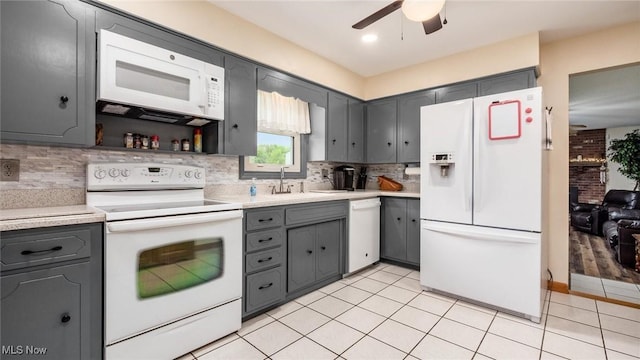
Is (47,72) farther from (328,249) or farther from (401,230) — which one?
(401,230)

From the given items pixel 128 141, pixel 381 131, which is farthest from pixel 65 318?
pixel 381 131

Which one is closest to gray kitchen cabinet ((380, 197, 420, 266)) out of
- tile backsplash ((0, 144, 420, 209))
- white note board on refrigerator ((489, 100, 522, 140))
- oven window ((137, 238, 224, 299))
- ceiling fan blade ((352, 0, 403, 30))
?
white note board on refrigerator ((489, 100, 522, 140))

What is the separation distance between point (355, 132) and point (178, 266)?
114 inches

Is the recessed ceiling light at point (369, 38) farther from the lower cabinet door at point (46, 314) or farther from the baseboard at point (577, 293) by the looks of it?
the baseboard at point (577, 293)

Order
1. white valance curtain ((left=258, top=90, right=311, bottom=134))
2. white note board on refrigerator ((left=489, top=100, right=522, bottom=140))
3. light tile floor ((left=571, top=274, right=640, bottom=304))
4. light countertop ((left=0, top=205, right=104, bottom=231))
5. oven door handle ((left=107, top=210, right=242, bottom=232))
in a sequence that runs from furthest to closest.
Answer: white valance curtain ((left=258, top=90, right=311, bottom=134)), light tile floor ((left=571, top=274, right=640, bottom=304)), white note board on refrigerator ((left=489, top=100, right=522, bottom=140)), oven door handle ((left=107, top=210, right=242, bottom=232)), light countertop ((left=0, top=205, right=104, bottom=231))

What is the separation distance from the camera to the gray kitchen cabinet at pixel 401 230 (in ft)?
11.2

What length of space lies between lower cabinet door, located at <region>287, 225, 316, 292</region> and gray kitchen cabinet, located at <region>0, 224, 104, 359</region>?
4.57 feet

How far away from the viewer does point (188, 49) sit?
2232 mm

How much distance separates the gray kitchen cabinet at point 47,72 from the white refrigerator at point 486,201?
9.01 feet

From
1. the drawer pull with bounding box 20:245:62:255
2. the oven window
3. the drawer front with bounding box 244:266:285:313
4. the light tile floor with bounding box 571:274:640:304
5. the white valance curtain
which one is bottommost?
the light tile floor with bounding box 571:274:640:304

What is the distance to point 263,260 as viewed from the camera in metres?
2.34

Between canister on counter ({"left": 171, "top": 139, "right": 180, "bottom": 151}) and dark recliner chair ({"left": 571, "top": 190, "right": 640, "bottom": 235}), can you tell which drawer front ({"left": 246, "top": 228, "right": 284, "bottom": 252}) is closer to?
canister on counter ({"left": 171, "top": 139, "right": 180, "bottom": 151})

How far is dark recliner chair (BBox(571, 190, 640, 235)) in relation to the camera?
5781 mm

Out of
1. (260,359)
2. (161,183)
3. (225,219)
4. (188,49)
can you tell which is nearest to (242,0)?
(188,49)
